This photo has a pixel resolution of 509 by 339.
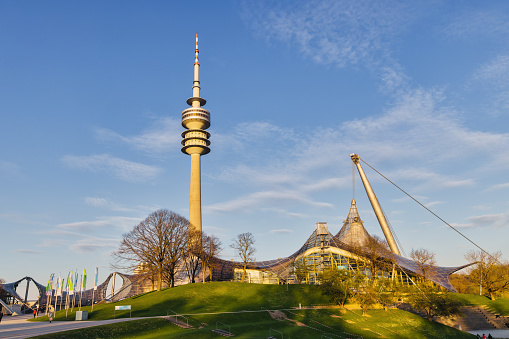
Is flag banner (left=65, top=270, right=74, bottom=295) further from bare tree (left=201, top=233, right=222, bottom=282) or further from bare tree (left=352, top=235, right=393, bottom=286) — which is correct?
bare tree (left=352, top=235, right=393, bottom=286)

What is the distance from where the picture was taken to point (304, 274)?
79.8m

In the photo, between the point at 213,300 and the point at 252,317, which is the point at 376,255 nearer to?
the point at 213,300

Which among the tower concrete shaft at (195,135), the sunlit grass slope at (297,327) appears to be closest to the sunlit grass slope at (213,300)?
the sunlit grass slope at (297,327)

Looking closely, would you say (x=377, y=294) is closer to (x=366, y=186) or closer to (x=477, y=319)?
(x=477, y=319)

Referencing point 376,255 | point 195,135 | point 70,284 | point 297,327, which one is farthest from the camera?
point 195,135

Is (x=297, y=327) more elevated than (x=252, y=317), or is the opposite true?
(x=252, y=317)

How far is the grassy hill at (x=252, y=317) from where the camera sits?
4084 cm

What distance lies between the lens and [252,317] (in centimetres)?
5144

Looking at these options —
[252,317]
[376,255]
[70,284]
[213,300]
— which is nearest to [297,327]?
[252,317]

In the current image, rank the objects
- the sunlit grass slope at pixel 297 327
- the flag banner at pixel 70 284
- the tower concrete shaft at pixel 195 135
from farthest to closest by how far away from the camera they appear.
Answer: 1. the tower concrete shaft at pixel 195 135
2. the flag banner at pixel 70 284
3. the sunlit grass slope at pixel 297 327

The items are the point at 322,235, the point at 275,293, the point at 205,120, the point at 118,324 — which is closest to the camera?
the point at 118,324

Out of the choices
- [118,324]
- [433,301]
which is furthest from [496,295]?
[118,324]

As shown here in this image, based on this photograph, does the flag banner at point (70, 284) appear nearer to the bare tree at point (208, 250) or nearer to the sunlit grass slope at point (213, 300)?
the sunlit grass slope at point (213, 300)

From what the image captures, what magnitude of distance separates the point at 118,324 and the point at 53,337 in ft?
26.9
